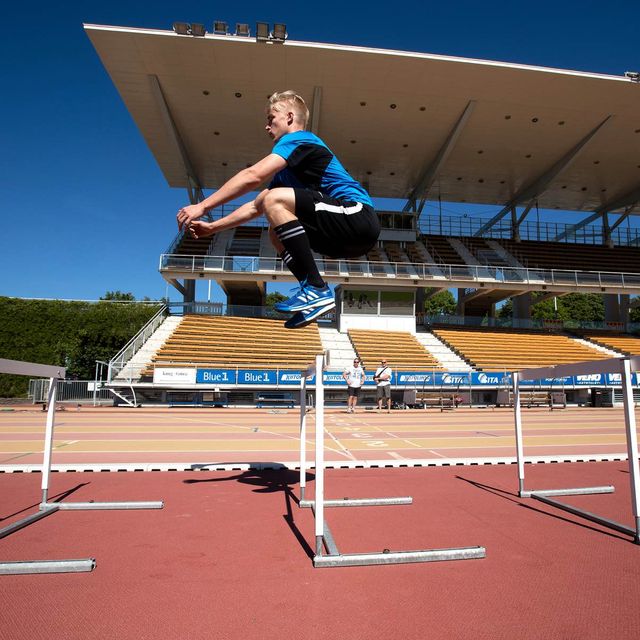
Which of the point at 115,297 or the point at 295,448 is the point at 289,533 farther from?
the point at 115,297

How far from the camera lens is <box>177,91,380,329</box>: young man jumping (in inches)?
103

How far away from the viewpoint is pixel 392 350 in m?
23.1

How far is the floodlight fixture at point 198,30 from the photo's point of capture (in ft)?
60.2

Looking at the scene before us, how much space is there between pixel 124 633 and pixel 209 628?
299 mm

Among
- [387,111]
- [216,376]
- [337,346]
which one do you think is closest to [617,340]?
[337,346]

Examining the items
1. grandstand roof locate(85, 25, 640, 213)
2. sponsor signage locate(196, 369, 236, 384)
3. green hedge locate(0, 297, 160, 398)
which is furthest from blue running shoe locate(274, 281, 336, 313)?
green hedge locate(0, 297, 160, 398)

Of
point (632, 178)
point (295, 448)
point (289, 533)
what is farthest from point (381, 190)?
point (289, 533)

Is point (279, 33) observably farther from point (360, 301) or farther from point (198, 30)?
point (360, 301)

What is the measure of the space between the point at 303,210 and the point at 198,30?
65.7 feet

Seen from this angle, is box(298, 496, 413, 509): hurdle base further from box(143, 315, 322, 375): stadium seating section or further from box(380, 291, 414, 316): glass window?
box(380, 291, 414, 316): glass window

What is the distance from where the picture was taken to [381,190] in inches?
1266

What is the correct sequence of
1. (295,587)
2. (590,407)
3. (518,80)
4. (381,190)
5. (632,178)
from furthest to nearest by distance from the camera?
(381,190)
(632,178)
(518,80)
(590,407)
(295,587)

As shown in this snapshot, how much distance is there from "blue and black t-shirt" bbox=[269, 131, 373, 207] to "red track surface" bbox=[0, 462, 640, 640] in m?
2.08

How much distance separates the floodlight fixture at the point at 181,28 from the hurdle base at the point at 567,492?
827 inches
